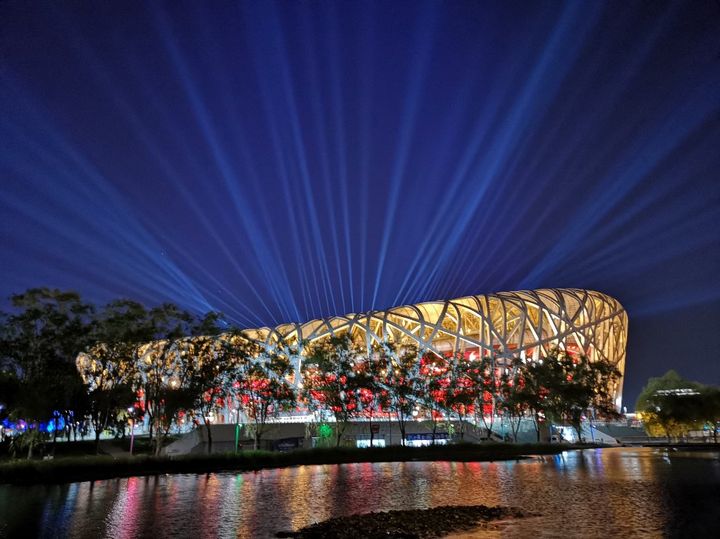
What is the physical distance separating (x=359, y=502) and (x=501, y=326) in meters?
60.3

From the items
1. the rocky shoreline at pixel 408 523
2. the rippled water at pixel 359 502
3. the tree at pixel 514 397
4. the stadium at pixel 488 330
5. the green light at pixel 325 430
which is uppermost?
the stadium at pixel 488 330

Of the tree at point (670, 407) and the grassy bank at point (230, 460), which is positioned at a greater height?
the tree at point (670, 407)

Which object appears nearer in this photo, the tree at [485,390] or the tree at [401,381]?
the tree at [401,381]

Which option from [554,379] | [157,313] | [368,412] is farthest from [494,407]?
[157,313]

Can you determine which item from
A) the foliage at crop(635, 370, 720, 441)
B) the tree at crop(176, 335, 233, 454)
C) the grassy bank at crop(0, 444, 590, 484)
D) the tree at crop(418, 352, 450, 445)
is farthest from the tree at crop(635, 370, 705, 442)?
the tree at crop(176, 335, 233, 454)

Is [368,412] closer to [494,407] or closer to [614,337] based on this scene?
[494,407]

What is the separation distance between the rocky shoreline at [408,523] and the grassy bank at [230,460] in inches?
769

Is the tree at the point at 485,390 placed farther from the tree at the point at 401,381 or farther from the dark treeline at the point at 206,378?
the tree at the point at 401,381

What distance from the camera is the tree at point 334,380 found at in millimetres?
39438

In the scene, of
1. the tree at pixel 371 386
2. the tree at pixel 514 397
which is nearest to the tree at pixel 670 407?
the tree at pixel 514 397

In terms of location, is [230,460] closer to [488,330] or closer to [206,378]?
[206,378]

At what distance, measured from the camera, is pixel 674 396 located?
5722 centimetres

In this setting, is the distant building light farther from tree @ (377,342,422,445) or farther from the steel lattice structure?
tree @ (377,342,422,445)

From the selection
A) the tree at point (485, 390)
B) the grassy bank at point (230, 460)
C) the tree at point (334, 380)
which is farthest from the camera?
the tree at point (485, 390)
